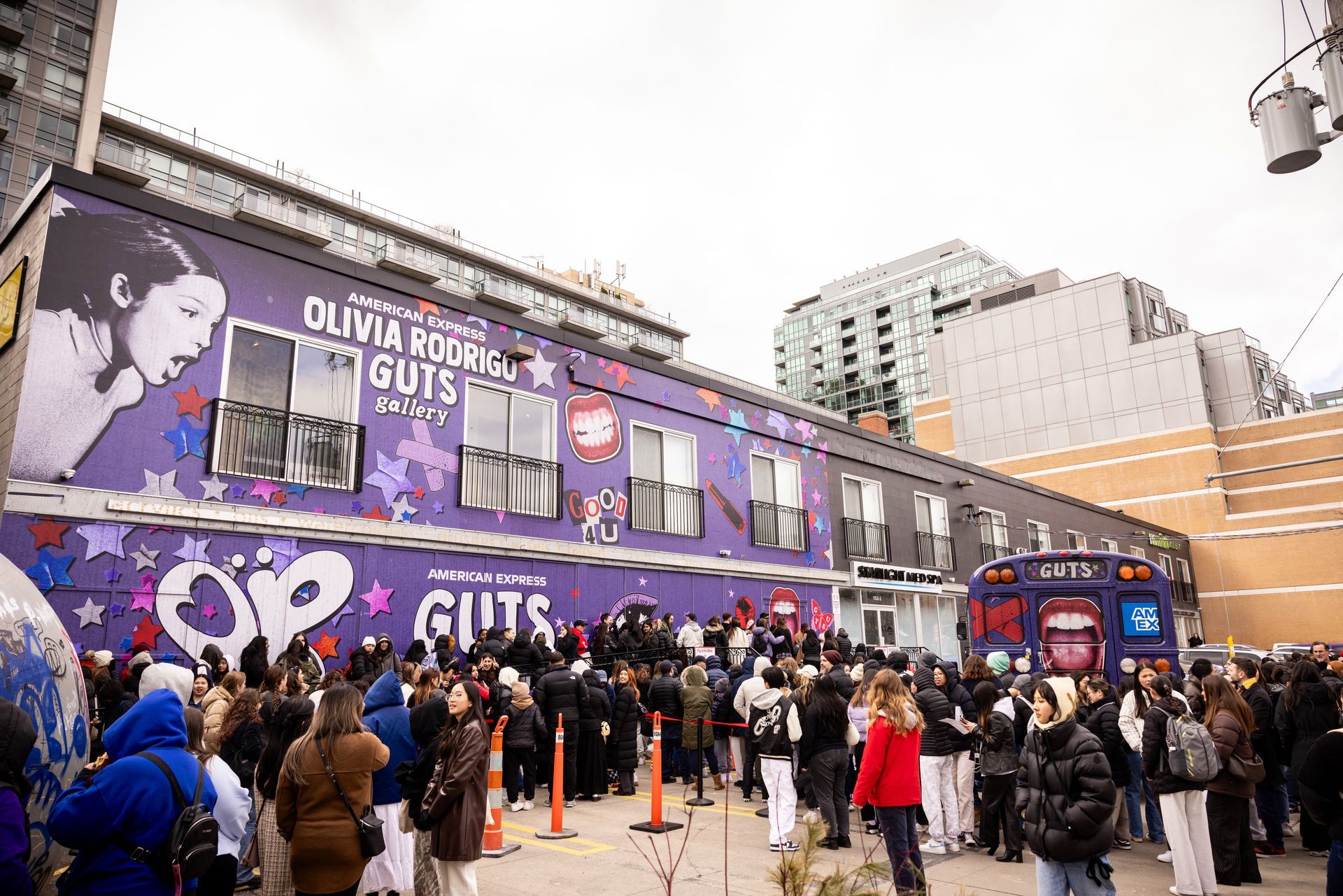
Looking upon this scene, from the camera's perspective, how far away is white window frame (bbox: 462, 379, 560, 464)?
15.6m

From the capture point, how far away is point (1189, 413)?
148 feet

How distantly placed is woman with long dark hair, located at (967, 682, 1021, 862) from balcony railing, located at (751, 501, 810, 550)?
12.2 metres

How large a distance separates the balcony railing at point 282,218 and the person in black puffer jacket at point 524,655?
57143mm

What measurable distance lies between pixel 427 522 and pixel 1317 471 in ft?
159

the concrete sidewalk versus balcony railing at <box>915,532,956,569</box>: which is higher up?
balcony railing at <box>915,532,956,569</box>

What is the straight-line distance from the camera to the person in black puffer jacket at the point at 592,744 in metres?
11.1

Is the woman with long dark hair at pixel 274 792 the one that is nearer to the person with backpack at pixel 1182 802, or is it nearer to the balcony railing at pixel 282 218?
the person with backpack at pixel 1182 802

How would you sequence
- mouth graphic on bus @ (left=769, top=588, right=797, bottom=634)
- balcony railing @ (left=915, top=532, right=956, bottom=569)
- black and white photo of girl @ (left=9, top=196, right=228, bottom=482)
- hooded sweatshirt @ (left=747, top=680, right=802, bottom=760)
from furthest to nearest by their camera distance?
balcony railing @ (left=915, top=532, right=956, bottom=569), mouth graphic on bus @ (left=769, top=588, right=797, bottom=634), black and white photo of girl @ (left=9, top=196, right=228, bottom=482), hooded sweatshirt @ (left=747, top=680, right=802, bottom=760)

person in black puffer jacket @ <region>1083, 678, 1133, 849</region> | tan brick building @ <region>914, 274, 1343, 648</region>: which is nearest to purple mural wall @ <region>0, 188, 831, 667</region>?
person in black puffer jacket @ <region>1083, 678, 1133, 849</region>

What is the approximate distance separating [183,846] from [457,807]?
2.49m

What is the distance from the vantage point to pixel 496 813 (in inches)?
332

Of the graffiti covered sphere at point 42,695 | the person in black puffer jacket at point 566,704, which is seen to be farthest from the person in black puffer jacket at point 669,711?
the graffiti covered sphere at point 42,695

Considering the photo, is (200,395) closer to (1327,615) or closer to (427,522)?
(427,522)

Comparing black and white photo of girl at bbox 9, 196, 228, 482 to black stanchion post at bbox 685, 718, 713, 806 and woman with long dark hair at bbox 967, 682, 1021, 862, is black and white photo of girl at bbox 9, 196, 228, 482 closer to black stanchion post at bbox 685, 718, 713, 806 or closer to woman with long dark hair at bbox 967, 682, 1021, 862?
black stanchion post at bbox 685, 718, 713, 806
